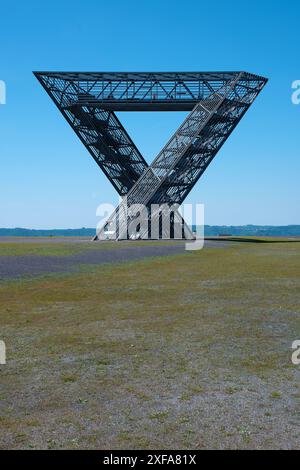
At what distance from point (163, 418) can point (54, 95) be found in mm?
58883

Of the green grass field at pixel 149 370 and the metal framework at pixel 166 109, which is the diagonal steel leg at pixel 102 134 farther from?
the green grass field at pixel 149 370

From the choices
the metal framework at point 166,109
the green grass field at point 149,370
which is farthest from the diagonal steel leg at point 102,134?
the green grass field at point 149,370

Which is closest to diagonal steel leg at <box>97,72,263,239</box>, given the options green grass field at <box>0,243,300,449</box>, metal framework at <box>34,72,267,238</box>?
Answer: metal framework at <box>34,72,267,238</box>

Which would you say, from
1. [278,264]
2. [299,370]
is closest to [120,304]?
[299,370]

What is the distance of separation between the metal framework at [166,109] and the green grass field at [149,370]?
1696 inches

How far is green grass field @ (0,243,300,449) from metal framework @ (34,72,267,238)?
43076 mm

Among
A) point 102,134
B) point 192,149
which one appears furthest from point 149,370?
point 102,134

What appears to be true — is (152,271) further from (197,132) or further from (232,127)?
(232,127)

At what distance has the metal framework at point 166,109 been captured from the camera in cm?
5884

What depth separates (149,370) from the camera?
8.38m

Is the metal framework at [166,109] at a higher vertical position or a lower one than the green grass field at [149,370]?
higher

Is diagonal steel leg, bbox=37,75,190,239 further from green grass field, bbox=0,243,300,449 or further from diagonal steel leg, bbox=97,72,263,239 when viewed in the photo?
green grass field, bbox=0,243,300,449

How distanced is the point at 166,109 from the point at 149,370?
188ft

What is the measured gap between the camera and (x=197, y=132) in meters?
57.1
